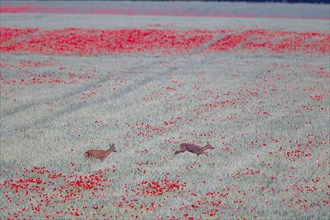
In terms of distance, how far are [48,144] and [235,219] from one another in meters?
5.78

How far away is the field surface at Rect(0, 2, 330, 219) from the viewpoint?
344 inches

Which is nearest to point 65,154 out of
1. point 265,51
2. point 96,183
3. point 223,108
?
point 96,183

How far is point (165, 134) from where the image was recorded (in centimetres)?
1295

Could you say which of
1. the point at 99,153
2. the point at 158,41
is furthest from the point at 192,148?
the point at 158,41

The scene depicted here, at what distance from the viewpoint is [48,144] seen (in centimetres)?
1219

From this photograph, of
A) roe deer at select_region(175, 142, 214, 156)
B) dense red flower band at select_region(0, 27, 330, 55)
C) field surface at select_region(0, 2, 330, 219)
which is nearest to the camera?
field surface at select_region(0, 2, 330, 219)

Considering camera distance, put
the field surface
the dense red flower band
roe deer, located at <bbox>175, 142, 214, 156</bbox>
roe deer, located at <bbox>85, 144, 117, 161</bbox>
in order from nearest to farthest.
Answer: the field surface → roe deer, located at <bbox>85, 144, 117, 161</bbox> → roe deer, located at <bbox>175, 142, 214, 156</bbox> → the dense red flower band

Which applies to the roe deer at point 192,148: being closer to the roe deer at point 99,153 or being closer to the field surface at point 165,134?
the field surface at point 165,134

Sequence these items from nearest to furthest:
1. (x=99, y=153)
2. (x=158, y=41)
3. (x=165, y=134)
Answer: (x=99, y=153) < (x=165, y=134) < (x=158, y=41)

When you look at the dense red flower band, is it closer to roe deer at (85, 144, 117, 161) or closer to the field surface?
the field surface

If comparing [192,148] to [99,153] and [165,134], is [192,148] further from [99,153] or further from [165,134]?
[99,153]

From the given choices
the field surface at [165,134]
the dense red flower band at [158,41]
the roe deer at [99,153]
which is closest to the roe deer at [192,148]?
the field surface at [165,134]

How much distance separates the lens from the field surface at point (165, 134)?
344 inches

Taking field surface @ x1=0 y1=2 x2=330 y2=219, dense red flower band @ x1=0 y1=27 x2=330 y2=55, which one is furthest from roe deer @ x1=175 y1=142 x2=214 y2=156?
dense red flower band @ x1=0 y1=27 x2=330 y2=55
